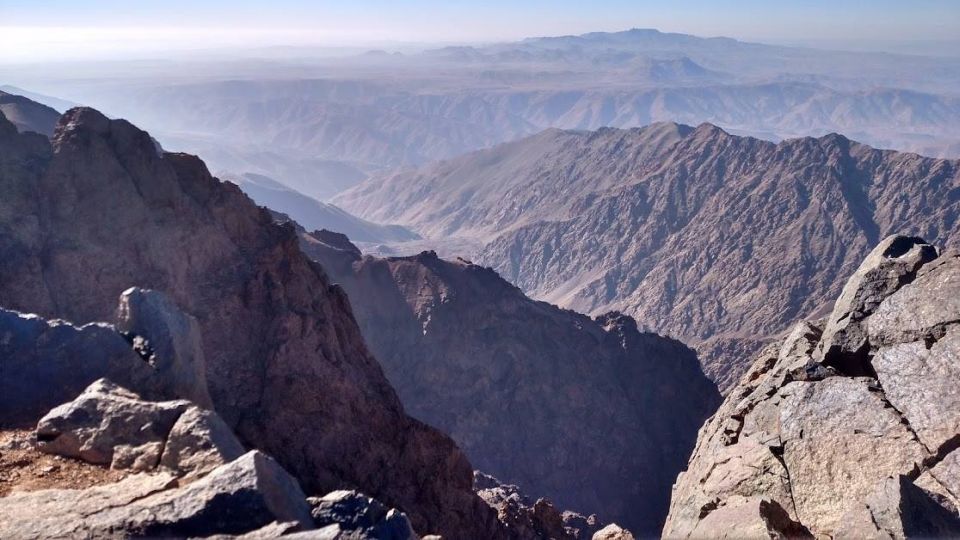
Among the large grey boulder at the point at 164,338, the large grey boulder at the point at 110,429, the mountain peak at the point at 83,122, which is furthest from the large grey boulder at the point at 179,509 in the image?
the mountain peak at the point at 83,122

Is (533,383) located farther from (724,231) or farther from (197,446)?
(724,231)

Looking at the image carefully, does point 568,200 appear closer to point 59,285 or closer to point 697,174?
point 697,174

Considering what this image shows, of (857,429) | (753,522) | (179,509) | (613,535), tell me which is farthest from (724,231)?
(179,509)

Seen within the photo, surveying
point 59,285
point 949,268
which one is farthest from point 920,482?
point 59,285

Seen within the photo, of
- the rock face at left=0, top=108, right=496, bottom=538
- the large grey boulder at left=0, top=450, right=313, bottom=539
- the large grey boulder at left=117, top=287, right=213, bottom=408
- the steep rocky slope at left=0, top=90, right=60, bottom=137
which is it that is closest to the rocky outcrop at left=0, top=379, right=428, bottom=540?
the large grey boulder at left=0, top=450, right=313, bottom=539

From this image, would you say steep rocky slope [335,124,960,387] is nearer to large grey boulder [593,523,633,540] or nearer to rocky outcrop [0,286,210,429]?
large grey boulder [593,523,633,540]

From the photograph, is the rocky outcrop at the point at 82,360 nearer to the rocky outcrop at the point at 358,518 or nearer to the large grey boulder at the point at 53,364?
the large grey boulder at the point at 53,364
